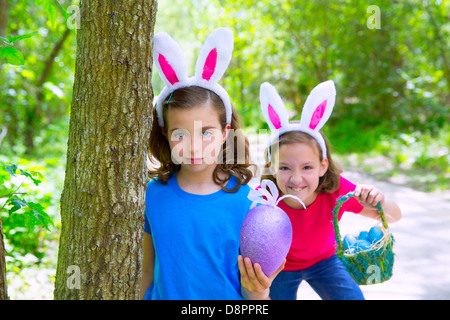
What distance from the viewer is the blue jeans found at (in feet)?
8.52

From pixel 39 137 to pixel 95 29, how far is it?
26.7ft

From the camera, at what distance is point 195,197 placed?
194cm

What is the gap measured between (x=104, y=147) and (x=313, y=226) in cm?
153

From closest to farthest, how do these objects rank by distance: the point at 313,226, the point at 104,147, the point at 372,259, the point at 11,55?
the point at 104,147 < the point at 11,55 < the point at 372,259 < the point at 313,226

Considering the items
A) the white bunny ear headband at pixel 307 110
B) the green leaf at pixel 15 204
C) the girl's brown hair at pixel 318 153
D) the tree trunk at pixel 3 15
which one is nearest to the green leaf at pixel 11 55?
the green leaf at pixel 15 204

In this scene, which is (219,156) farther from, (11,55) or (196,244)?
(11,55)

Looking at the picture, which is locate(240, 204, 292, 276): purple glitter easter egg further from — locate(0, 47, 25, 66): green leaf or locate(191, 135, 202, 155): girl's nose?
locate(0, 47, 25, 66): green leaf

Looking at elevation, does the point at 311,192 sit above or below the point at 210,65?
below

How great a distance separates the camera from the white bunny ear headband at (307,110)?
237 centimetres

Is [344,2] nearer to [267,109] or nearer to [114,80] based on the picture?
A: [267,109]

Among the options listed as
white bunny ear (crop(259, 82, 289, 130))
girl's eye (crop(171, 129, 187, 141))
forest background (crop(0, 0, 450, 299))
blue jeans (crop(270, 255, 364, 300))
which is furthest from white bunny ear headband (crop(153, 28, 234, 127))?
forest background (crop(0, 0, 450, 299))

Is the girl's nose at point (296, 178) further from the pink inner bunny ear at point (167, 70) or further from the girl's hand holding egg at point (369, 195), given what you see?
the pink inner bunny ear at point (167, 70)

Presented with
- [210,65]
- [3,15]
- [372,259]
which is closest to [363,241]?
[372,259]

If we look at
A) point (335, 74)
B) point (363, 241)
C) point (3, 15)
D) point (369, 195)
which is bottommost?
point (363, 241)
